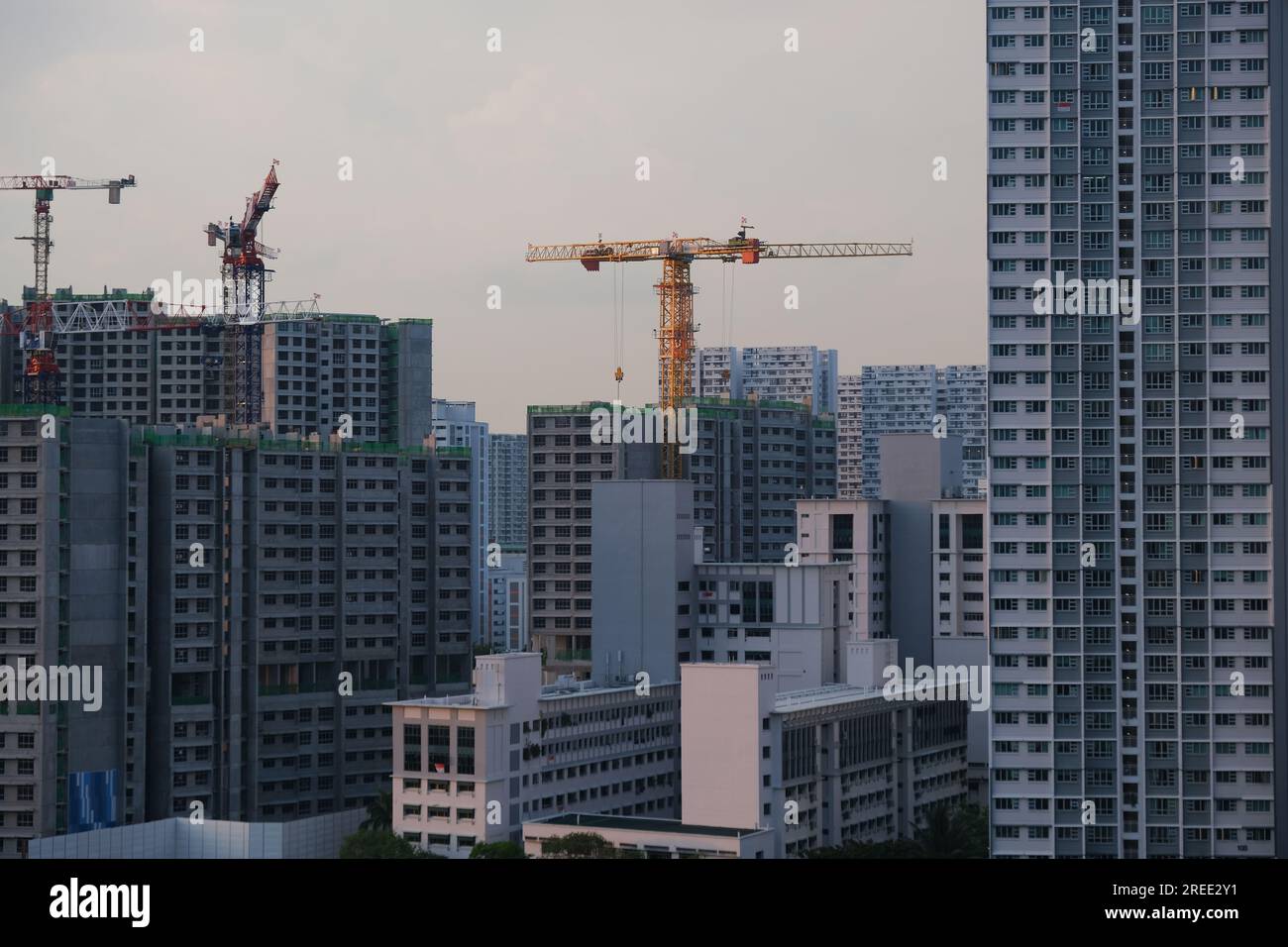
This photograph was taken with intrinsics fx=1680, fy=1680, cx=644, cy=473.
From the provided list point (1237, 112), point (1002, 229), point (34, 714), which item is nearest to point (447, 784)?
point (34, 714)

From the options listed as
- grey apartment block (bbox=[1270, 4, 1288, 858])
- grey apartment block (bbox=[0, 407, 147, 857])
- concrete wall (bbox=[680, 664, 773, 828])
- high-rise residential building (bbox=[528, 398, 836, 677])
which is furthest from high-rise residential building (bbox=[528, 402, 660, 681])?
grey apartment block (bbox=[1270, 4, 1288, 858])

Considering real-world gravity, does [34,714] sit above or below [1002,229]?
below

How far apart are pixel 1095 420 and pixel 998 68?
8131mm

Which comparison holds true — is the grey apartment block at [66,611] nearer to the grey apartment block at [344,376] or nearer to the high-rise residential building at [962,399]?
the grey apartment block at [344,376]

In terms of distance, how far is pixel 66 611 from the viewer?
4312cm

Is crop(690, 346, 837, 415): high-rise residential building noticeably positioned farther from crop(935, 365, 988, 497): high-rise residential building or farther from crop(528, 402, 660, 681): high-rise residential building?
crop(528, 402, 660, 681): high-rise residential building

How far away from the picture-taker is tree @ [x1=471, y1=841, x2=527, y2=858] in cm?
3609

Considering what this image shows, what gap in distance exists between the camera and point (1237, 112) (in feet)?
120

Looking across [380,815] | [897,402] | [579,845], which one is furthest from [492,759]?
[897,402]

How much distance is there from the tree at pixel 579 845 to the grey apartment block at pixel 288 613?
15.0 meters

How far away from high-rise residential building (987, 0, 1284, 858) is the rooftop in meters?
5.65

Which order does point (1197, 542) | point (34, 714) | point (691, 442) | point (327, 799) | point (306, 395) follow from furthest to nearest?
1. point (306, 395)
2. point (691, 442)
3. point (327, 799)
4. point (34, 714)
5. point (1197, 542)

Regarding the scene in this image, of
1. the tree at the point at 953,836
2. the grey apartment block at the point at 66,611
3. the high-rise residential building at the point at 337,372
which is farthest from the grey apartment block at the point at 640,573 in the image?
the high-rise residential building at the point at 337,372
